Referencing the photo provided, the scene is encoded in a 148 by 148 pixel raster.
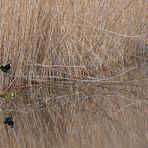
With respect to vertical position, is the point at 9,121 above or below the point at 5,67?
below

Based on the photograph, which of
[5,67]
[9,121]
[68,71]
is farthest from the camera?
[68,71]

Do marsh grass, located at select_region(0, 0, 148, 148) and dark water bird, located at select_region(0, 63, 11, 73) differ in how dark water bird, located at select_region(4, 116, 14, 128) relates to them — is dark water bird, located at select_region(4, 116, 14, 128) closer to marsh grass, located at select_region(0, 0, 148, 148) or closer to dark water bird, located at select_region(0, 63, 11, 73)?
marsh grass, located at select_region(0, 0, 148, 148)

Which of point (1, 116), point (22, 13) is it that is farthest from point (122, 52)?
point (1, 116)

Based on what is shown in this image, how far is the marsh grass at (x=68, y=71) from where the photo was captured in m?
5.39

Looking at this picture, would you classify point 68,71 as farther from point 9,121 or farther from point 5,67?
point 9,121

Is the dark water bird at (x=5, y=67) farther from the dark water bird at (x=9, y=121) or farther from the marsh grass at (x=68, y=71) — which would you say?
the dark water bird at (x=9, y=121)

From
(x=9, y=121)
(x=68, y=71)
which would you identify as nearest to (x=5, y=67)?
(x=9, y=121)

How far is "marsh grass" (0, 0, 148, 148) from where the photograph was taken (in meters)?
5.39

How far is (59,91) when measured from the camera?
6.58 meters

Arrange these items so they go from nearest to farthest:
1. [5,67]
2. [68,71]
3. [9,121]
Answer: [9,121] < [5,67] < [68,71]

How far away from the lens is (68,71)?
6.57m

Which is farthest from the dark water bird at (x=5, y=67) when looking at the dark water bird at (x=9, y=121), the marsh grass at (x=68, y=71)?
the dark water bird at (x=9, y=121)

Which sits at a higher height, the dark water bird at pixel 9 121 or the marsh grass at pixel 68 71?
the marsh grass at pixel 68 71

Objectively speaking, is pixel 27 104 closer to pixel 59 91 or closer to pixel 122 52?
pixel 59 91
